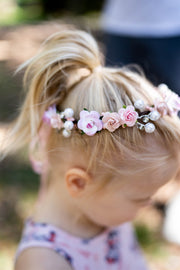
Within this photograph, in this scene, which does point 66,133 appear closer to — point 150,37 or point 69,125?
point 69,125

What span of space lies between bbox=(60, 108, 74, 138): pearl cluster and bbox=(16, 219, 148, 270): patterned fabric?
379mm

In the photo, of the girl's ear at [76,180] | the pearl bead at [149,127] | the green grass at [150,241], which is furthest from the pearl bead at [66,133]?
the green grass at [150,241]

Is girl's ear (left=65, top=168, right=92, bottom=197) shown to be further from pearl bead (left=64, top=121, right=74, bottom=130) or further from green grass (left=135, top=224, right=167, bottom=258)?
green grass (left=135, top=224, right=167, bottom=258)

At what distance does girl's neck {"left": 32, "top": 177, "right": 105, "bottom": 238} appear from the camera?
4.17 ft

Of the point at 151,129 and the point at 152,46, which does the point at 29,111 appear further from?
the point at 152,46

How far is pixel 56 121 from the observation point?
1.08m

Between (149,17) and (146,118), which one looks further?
(149,17)

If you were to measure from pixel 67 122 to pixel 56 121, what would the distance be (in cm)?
6

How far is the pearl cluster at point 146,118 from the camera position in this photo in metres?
1.00

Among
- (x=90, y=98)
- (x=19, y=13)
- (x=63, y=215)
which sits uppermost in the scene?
(x=19, y=13)

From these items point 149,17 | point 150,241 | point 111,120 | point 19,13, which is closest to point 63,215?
point 111,120

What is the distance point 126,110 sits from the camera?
38.4 inches

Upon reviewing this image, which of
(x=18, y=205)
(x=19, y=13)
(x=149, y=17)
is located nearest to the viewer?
(x=149, y=17)

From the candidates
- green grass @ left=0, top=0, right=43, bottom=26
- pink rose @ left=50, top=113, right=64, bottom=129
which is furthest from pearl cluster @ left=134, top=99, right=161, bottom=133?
green grass @ left=0, top=0, right=43, bottom=26
